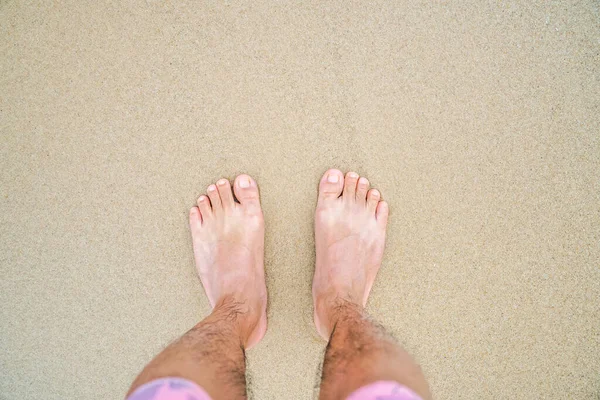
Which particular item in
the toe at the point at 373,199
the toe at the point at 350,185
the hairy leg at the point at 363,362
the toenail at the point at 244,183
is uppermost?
the toenail at the point at 244,183

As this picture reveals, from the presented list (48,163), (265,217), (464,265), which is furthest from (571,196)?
(48,163)

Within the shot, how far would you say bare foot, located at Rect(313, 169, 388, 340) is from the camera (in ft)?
3.19

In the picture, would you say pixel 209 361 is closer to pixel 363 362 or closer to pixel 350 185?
pixel 363 362

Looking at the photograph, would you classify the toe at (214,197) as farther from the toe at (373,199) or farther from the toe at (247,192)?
the toe at (373,199)

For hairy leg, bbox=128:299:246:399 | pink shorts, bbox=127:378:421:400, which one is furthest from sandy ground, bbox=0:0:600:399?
pink shorts, bbox=127:378:421:400

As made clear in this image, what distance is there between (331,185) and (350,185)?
0.05 m

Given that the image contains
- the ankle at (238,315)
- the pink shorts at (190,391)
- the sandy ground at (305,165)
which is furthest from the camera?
the sandy ground at (305,165)

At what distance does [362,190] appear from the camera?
3.27ft

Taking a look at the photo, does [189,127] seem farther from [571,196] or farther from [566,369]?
[566,369]

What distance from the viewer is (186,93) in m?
0.99

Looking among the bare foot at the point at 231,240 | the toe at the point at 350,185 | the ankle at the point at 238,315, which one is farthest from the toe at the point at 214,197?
the toe at the point at 350,185

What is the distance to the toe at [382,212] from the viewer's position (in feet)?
3.26

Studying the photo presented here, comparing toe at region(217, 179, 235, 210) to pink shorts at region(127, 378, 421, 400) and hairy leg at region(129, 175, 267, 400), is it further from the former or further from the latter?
pink shorts at region(127, 378, 421, 400)

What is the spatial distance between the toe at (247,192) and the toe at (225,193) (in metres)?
0.02
